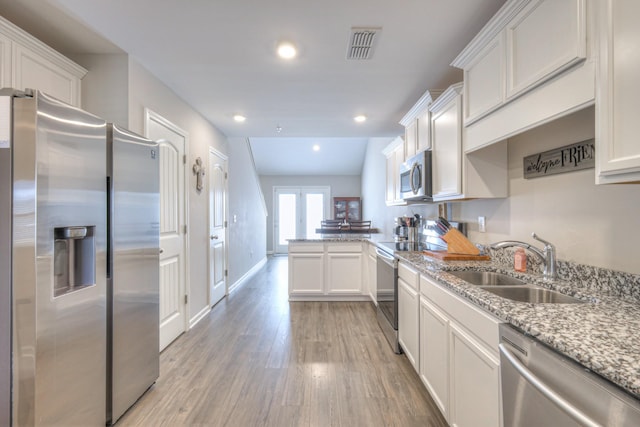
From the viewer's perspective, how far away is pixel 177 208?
2900mm

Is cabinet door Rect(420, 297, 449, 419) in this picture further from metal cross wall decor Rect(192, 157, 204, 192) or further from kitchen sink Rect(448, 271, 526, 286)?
metal cross wall decor Rect(192, 157, 204, 192)

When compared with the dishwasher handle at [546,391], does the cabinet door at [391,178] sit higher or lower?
higher

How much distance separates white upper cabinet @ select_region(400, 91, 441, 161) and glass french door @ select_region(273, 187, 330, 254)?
5.63 m

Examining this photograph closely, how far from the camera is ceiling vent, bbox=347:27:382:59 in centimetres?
187

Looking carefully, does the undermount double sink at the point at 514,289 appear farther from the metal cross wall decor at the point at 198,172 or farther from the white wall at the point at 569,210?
the metal cross wall decor at the point at 198,172

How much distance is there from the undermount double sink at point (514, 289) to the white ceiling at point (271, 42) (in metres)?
1.55

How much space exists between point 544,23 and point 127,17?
7.22ft

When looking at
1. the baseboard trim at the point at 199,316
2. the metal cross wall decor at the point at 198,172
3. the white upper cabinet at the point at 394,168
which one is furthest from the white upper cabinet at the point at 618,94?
the baseboard trim at the point at 199,316

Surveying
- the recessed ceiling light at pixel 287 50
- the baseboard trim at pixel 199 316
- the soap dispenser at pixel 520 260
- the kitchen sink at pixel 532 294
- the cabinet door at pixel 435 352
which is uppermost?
the recessed ceiling light at pixel 287 50

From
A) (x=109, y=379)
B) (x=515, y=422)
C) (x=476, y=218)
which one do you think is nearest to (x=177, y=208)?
(x=109, y=379)

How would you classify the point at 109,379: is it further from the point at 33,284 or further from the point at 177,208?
the point at 177,208

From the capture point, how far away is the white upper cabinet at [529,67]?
110 centimetres

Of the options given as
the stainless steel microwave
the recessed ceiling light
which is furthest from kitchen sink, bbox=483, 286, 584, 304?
the recessed ceiling light

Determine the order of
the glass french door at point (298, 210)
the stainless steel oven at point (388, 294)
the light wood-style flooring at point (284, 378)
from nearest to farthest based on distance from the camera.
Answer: the light wood-style flooring at point (284, 378), the stainless steel oven at point (388, 294), the glass french door at point (298, 210)
